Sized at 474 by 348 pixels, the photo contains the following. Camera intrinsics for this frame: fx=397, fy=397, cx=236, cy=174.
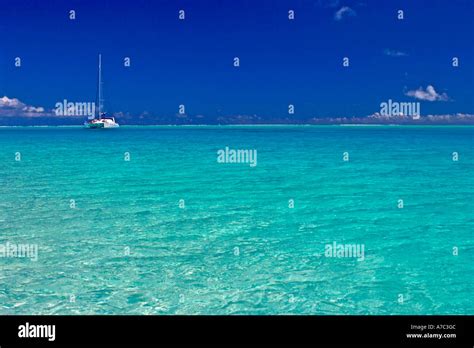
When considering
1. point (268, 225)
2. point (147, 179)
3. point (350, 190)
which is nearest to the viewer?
point (268, 225)

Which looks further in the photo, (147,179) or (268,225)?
(147,179)

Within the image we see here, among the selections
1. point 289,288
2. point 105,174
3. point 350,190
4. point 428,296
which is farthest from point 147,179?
point 428,296

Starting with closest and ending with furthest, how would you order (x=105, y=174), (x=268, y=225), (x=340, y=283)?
(x=340, y=283) → (x=268, y=225) → (x=105, y=174)

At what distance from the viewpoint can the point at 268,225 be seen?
600 inches
